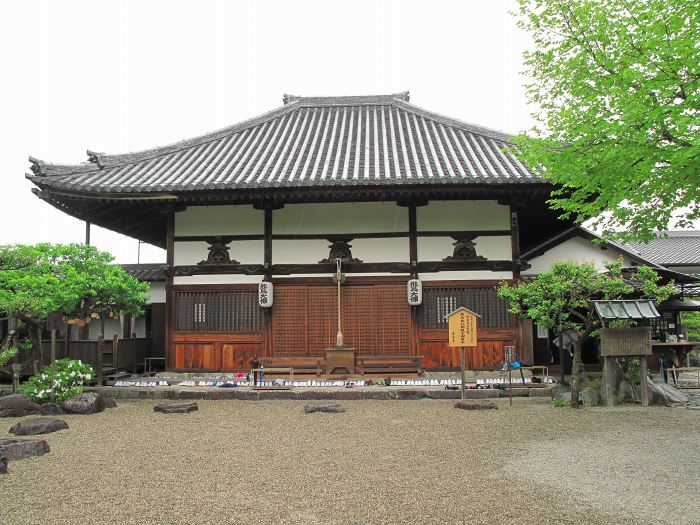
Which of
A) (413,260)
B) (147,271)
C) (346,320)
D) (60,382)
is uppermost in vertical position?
(147,271)

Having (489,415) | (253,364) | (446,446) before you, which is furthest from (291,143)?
(446,446)

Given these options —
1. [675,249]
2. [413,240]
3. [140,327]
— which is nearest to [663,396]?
[413,240]

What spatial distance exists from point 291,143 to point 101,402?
Answer: 31.7ft

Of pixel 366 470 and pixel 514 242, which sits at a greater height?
pixel 514 242

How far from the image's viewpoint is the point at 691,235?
104 ft

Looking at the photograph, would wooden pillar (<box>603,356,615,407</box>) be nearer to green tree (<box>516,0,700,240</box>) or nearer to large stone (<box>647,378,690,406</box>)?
large stone (<box>647,378,690,406</box>)

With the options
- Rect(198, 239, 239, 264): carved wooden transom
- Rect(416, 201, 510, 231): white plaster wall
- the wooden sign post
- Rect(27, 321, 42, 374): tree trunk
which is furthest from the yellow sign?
Rect(27, 321, 42, 374): tree trunk

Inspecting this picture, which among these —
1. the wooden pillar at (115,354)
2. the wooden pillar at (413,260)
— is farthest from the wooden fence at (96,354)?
the wooden pillar at (413,260)

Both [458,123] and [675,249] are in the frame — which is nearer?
[458,123]

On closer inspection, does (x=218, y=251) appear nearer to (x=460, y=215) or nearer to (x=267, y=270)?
(x=267, y=270)

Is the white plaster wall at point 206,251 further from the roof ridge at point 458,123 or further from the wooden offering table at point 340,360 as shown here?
the roof ridge at point 458,123

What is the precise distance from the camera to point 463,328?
11492 mm

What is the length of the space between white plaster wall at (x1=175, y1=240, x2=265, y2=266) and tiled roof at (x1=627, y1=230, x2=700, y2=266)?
771 inches

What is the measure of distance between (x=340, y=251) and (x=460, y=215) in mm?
3404
